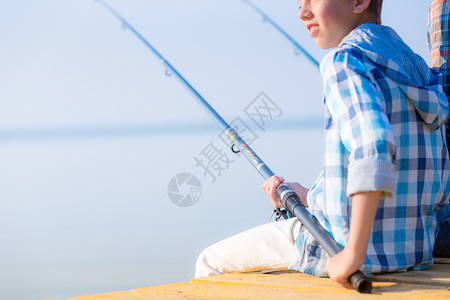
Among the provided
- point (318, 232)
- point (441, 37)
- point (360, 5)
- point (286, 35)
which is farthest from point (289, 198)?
point (286, 35)

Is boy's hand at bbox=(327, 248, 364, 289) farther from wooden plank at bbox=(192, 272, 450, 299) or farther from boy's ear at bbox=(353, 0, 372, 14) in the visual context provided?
boy's ear at bbox=(353, 0, 372, 14)

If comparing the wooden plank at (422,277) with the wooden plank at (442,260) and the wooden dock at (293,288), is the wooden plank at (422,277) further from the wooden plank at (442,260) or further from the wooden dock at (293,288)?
the wooden plank at (442,260)

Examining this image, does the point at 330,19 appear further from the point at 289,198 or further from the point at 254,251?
the point at 254,251

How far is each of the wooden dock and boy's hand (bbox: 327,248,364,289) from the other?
26 millimetres

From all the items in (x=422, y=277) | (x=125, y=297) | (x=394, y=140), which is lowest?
(x=422, y=277)

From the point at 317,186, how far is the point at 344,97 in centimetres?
26

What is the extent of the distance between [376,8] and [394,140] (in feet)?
A: 1.13

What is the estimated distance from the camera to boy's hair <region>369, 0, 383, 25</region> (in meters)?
1.19

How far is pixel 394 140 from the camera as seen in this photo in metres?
0.99

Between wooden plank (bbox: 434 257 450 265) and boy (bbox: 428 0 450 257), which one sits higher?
boy (bbox: 428 0 450 257)

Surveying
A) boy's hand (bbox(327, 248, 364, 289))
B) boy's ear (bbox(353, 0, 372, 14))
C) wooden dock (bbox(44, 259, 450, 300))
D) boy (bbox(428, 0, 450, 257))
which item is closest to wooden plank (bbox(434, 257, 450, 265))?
wooden dock (bbox(44, 259, 450, 300))

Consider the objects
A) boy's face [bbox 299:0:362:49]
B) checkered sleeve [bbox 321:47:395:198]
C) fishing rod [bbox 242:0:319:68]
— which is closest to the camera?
checkered sleeve [bbox 321:47:395:198]

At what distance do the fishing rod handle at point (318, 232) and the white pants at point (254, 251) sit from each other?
3.3 inches

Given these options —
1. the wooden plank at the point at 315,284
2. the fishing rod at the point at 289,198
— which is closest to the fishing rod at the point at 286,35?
the fishing rod at the point at 289,198
